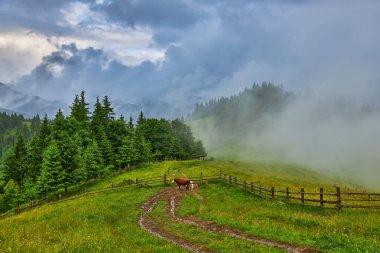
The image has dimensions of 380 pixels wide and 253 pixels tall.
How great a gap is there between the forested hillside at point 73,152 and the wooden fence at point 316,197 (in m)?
35.1

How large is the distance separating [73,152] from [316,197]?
51.9 metres

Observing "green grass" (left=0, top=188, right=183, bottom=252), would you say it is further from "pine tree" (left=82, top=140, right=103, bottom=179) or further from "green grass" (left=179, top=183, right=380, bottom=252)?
"pine tree" (left=82, top=140, right=103, bottom=179)

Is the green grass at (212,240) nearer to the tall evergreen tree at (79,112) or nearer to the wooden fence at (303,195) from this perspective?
the wooden fence at (303,195)

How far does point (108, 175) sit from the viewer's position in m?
83.9

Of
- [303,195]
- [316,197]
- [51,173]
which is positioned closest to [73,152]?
[51,173]

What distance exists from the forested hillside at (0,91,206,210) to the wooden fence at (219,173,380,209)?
35.1 m

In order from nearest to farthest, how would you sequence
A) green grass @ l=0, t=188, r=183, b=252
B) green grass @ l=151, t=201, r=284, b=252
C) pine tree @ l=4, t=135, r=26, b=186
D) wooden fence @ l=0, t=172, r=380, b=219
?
green grass @ l=0, t=188, r=183, b=252
green grass @ l=151, t=201, r=284, b=252
wooden fence @ l=0, t=172, r=380, b=219
pine tree @ l=4, t=135, r=26, b=186

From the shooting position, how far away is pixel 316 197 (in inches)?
1578

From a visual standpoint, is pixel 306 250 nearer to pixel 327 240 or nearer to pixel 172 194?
A: pixel 327 240

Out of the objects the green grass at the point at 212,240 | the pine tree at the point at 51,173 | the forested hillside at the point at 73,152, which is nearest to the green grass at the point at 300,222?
the green grass at the point at 212,240

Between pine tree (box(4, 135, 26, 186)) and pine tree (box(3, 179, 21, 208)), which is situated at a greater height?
pine tree (box(4, 135, 26, 186))

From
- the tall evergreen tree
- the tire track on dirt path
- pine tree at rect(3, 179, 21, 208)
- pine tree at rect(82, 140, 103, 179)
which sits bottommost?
pine tree at rect(3, 179, 21, 208)

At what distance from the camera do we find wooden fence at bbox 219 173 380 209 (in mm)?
28484

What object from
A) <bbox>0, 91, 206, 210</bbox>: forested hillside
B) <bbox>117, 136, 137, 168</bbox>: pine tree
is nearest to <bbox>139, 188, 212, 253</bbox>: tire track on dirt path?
<bbox>0, 91, 206, 210</bbox>: forested hillside
